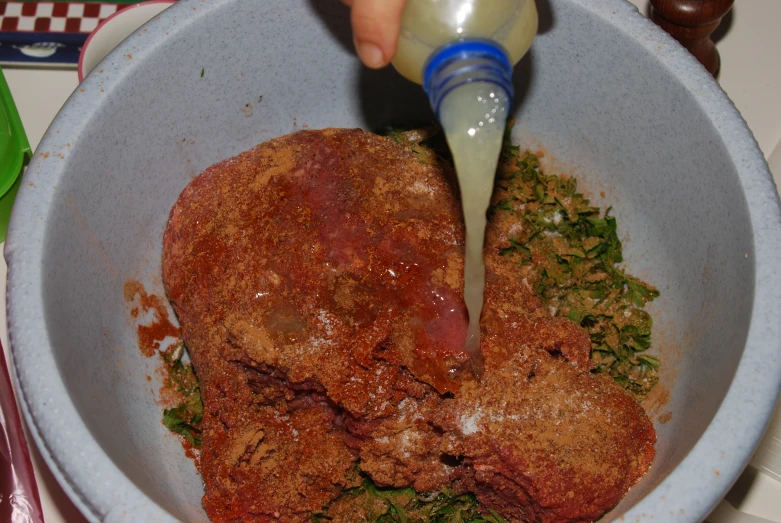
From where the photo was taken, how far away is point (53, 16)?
7.94ft

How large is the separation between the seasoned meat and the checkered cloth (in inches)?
48.7

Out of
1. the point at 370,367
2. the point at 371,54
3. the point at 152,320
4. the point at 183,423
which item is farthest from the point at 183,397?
the point at 371,54

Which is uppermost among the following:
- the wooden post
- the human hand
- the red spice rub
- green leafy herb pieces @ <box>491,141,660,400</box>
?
the human hand

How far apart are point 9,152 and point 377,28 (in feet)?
3.89

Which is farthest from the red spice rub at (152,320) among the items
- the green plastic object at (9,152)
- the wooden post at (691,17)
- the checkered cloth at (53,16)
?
the wooden post at (691,17)

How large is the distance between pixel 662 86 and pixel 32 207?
1.29 meters

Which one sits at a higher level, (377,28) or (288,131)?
(377,28)

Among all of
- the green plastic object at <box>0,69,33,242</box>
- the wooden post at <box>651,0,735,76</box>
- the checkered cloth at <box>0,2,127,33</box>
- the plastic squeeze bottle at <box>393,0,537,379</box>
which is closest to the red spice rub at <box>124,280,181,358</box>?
the green plastic object at <box>0,69,33,242</box>

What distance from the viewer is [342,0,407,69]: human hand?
1190 millimetres

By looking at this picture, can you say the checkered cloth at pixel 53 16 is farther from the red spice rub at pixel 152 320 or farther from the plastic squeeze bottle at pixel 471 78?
the plastic squeeze bottle at pixel 471 78

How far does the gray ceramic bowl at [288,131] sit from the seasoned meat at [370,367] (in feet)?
0.45

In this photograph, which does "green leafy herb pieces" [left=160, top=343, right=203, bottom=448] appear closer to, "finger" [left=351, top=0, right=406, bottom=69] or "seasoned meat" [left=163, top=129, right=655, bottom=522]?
"seasoned meat" [left=163, top=129, right=655, bottom=522]

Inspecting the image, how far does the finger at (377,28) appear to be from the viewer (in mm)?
1190

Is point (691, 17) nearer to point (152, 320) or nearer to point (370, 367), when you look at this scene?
point (370, 367)
